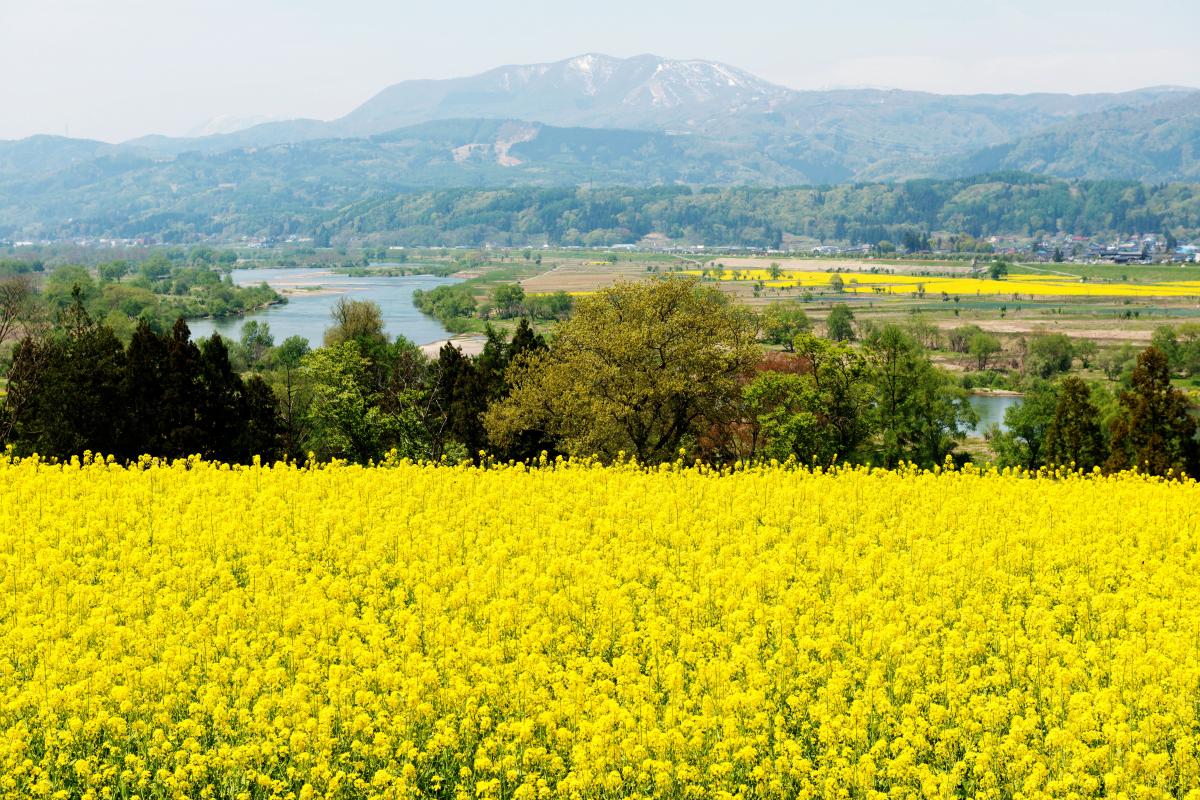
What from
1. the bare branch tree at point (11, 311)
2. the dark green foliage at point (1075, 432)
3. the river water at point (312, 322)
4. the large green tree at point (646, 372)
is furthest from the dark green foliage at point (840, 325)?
the large green tree at point (646, 372)

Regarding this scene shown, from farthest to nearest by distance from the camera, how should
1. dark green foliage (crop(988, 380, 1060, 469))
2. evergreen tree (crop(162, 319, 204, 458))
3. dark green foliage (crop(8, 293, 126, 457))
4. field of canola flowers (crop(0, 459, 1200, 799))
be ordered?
dark green foliage (crop(988, 380, 1060, 469))
evergreen tree (crop(162, 319, 204, 458))
dark green foliage (crop(8, 293, 126, 457))
field of canola flowers (crop(0, 459, 1200, 799))

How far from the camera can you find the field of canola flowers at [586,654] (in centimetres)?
881

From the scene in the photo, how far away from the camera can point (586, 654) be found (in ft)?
35.8

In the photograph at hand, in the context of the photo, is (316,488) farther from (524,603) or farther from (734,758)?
(734,758)

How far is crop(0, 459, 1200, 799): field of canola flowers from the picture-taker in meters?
8.81

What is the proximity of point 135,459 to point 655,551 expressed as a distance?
24.7m

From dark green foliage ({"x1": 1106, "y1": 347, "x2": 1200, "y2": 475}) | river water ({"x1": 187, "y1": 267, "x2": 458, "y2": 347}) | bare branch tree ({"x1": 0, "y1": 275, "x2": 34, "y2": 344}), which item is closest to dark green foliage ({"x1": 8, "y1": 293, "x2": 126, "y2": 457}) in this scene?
bare branch tree ({"x1": 0, "y1": 275, "x2": 34, "y2": 344})

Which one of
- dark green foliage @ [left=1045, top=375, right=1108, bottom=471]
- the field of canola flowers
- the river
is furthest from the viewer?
the river

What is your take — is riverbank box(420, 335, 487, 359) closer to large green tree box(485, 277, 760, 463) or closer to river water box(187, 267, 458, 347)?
river water box(187, 267, 458, 347)

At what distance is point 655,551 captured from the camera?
1419 cm

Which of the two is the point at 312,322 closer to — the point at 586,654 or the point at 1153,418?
the point at 1153,418

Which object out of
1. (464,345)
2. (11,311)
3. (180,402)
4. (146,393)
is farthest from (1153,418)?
(464,345)

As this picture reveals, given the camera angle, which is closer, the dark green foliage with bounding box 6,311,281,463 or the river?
the dark green foliage with bounding box 6,311,281,463

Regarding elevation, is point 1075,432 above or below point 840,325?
above
